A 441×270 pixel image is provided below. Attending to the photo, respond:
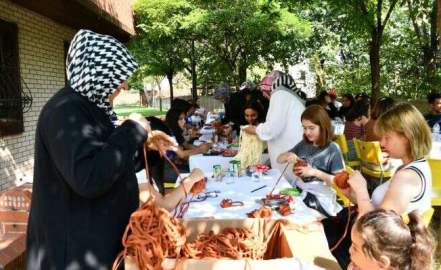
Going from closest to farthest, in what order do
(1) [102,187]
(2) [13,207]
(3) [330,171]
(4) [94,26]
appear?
1. (1) [102,187]
2. (2) [13,207]
3. (3) [330,171]
4. (4) [94,26]

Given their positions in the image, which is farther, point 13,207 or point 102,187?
point 13,207

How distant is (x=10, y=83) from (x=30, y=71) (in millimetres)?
→ 719

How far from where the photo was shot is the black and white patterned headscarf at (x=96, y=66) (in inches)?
56.6

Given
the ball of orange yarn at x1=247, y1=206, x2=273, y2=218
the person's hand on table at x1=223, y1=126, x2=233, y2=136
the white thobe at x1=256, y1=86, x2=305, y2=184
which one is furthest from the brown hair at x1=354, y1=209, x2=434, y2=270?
the person's hand on table at x1=223, y1=126, x2=233, y2=136

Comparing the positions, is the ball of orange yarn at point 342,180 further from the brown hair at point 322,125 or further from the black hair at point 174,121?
the black hair at point 174,121

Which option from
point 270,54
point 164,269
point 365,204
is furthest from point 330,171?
point 270,54

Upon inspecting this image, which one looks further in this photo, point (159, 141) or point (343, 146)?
point (343, 146)

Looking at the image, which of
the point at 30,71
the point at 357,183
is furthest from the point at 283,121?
the point at 30,71

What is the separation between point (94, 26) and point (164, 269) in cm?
692

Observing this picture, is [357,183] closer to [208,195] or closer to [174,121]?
[208,195]

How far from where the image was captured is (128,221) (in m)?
1.54

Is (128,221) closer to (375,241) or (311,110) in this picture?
(375,241)

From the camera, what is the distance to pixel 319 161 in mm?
3318

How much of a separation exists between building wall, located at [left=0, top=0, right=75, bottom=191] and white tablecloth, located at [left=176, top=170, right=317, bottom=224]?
3397mm
